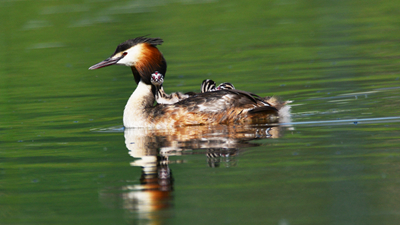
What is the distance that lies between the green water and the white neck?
28 centimetres

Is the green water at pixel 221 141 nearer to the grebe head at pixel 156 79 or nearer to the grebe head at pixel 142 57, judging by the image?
the grebe head at pixel 156 79

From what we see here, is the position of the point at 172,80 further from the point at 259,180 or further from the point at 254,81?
the point at 259,180

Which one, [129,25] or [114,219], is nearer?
[114,219]

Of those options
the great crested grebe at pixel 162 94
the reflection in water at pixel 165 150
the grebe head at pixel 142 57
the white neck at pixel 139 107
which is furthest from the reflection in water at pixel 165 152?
the grebe head at pixel 142 57

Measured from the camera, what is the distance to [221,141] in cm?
948

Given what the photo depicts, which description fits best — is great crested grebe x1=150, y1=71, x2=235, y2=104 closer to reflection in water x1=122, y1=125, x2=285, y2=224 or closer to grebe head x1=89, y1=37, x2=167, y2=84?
grebe head x1=89, y1=37, x2=167, y2=84

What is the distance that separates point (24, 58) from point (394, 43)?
12932 millimetres

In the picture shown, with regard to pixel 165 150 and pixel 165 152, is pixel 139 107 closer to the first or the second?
pixel 165 150

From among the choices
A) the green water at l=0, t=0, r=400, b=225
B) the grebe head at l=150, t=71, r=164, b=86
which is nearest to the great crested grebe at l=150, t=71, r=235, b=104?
the grebe head at l=150, t=71, r=164, b=86

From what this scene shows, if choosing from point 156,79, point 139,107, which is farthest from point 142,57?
point 139,107

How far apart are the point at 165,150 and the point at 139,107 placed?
8.18ft

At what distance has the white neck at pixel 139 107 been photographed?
11383mm

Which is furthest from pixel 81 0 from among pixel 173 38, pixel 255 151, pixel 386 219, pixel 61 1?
pixel 386 219

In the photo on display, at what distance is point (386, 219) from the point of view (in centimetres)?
586
